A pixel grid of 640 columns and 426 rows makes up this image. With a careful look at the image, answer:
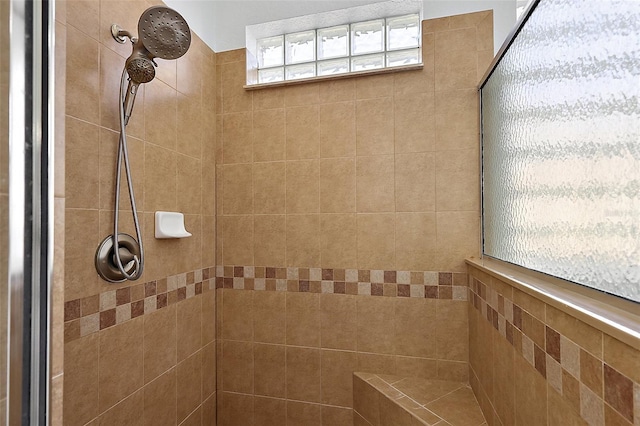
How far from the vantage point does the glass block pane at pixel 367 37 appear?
1.89 meters

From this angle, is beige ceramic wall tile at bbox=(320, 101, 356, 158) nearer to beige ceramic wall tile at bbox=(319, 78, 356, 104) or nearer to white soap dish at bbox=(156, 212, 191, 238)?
beige ceramic wall tile at bbox=(319, 78, 356, 104)

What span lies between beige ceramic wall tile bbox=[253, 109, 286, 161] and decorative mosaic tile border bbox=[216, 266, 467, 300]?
0.63 m

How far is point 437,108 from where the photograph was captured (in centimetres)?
174

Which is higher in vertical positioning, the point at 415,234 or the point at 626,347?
the point at 415,234

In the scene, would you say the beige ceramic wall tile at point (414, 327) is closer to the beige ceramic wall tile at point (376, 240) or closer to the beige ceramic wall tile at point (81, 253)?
the beige ceramic wall tile at point (376, 240)

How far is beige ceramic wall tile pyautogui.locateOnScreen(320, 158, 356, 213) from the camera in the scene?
1839mm

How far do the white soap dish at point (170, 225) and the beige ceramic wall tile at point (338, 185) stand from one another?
70cm

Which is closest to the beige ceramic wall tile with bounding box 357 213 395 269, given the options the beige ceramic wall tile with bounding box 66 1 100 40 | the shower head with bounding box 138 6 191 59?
the shower head with bounding box 138 6 191 59

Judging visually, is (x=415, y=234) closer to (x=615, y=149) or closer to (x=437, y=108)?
(x=437, y=108)

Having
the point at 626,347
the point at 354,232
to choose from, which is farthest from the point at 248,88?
the point at 626,347

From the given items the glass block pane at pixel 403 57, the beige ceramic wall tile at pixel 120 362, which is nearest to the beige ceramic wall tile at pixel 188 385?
the beige ceramic wall tile at pixel 120 362

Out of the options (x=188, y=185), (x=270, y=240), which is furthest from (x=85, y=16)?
(x=270, y=240)

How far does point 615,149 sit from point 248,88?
67.8 inches

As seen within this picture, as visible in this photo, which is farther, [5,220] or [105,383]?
[105,383]
